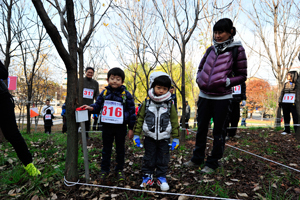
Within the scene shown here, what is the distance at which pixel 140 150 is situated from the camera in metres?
3.82

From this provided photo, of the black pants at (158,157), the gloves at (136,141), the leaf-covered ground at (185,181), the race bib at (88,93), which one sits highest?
→ the race bib at (88,93)

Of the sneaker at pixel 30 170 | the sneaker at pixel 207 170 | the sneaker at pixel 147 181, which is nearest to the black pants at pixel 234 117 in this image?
the sneaker at pixel 207 170

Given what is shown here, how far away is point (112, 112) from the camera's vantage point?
7.77ft

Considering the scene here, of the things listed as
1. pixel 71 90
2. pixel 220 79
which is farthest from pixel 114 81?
pixel 220 79

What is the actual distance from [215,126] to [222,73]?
2.40 ft

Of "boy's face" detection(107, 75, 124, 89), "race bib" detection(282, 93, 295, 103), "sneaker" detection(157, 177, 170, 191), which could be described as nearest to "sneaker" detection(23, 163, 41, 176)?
"boy's face" detection(107, 75, 124, 89)

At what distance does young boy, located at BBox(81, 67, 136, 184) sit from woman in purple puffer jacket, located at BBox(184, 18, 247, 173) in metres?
1.06

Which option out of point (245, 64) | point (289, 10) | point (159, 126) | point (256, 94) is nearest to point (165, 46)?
point (289, 10)

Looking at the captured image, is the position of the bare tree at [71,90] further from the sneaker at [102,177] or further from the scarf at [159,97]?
the scarf at [159,97]

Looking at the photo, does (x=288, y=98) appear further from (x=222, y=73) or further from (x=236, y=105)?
(x=222, y=73)

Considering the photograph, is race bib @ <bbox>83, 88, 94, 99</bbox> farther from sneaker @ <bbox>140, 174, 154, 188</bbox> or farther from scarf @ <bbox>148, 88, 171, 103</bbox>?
sneaker @ <bbox>140, 174, 154, 188</bbox>

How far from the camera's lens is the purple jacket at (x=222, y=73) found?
238 centimetres

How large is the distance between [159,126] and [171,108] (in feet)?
0.98

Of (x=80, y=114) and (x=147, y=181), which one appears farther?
(x=147, y=181)
